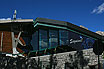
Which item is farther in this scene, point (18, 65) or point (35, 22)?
point (35, 22)

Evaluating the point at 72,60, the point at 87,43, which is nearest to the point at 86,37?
the point at 87,43

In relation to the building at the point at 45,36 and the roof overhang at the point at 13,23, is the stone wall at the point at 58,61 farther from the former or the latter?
the roof overhang at the point at 13,23

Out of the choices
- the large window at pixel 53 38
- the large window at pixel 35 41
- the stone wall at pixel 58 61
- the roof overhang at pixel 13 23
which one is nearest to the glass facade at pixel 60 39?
the large window at pixel 53 38

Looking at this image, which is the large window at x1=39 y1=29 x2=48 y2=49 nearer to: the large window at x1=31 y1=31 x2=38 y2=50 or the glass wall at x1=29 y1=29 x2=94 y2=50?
the glass wall at x1=29 y1=29 x2=94 y2=50

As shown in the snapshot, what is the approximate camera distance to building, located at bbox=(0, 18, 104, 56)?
9.80 meters

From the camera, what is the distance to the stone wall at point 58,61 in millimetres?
7891

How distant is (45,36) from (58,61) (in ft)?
9.16

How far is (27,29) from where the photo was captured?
41.6ft

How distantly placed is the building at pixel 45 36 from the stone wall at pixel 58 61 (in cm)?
81

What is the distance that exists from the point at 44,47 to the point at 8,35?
419 centimetres

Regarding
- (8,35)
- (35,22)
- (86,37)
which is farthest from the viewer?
(8,35)

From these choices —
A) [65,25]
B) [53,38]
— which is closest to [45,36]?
[53,38]

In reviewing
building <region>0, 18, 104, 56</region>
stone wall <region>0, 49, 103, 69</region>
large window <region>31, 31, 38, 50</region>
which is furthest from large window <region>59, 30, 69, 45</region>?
large window <region>31, 31, 38, 50</region>

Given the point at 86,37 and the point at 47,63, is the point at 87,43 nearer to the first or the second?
the point at 86,37
